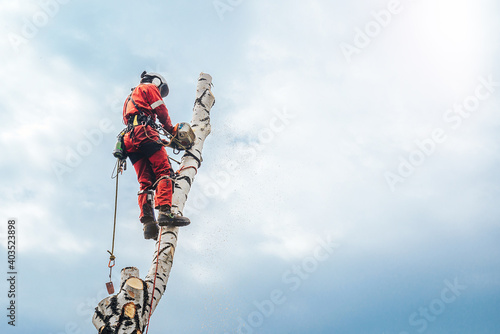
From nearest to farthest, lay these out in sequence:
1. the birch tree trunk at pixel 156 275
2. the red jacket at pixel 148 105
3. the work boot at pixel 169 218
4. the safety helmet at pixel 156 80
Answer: the birch tree trunk at pixel 156 275
the work boot at pixel 169 218
the red jacket at pixel 148 105
the safety helmet at pixel 156 80

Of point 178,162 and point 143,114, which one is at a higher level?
point 143,114

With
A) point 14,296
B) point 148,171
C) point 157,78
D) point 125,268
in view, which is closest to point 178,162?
point 148,171

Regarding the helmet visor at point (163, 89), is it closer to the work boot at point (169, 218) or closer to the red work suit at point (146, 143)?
the red work suit at point (146, 143)

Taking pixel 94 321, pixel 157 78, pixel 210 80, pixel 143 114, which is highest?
pixel 210 80

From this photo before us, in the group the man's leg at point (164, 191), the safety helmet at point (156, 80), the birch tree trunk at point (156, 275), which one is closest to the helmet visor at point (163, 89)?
the safety helmet at point (156, 80)

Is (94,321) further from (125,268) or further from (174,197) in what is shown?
(174,197)

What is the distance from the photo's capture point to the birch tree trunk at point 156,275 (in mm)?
4102

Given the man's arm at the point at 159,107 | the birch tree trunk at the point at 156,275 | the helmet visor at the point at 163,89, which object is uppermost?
the helmet visor at the point at 163,89

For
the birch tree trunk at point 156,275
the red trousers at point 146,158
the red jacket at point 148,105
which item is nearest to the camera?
the birch tree trunk at point 156,275

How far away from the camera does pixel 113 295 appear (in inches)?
167

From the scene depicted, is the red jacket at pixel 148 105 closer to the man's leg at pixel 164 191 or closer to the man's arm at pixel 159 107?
the man's arm at pixel 159 107

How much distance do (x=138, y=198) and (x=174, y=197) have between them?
0.69 metres

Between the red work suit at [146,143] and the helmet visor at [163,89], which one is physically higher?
the helmet visor at [163,89]

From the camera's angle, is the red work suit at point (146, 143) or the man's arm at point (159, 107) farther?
→ the man's arm at point (159, 107)
